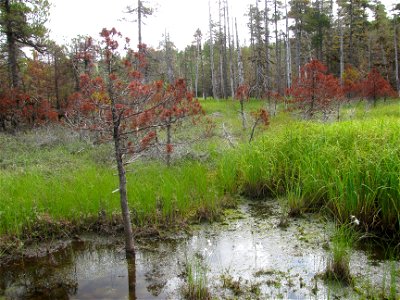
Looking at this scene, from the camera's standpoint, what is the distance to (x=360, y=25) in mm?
36156

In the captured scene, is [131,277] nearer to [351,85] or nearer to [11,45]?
[11,45]

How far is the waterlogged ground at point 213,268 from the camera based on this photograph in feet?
11.5

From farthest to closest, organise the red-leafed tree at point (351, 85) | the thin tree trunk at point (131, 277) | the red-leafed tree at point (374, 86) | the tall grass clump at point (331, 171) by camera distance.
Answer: the red-leafed tree at point (351, 85)
the red-leafed tree at point (374, 86)
the tall grass clump at point (331, 171)
the thin tree trunk at point (131, 277)

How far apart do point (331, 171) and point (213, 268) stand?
246cm

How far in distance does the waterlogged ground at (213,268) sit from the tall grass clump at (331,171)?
528 mm

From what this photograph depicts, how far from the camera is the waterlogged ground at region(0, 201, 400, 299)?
3.51 meters

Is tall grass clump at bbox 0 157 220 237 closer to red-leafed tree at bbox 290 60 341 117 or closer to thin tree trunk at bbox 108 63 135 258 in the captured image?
thin tree trunk at bbox 108 63 135 258

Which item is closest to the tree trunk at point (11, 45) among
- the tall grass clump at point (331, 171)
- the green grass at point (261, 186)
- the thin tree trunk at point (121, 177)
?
the green grass at point (261, 186)

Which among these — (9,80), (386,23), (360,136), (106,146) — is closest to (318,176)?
(360,136)

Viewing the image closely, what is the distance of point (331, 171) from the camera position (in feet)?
17.3

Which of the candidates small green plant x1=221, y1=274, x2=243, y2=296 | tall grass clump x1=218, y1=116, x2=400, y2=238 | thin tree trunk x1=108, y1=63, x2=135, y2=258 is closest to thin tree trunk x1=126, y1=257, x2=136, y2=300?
thin tree trunk x1=108, y1=63, x2=135, y2=258

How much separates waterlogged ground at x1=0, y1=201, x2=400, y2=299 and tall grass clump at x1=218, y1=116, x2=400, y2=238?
528mm

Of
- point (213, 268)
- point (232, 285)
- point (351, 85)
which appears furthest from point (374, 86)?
point (232, 285)

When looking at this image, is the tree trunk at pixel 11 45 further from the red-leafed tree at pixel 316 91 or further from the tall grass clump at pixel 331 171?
the tall grass clump at pixel 331 171
